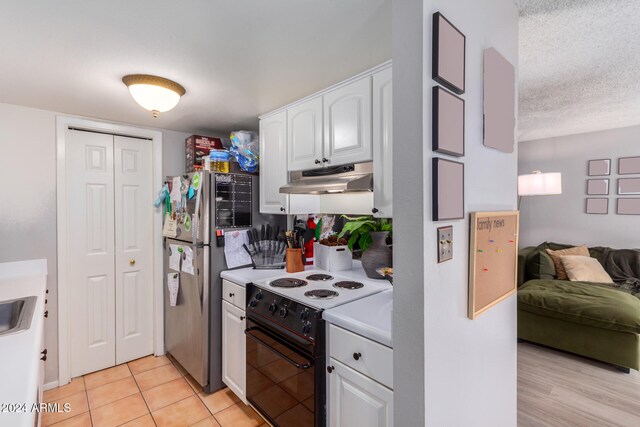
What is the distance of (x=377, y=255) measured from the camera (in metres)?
1.90

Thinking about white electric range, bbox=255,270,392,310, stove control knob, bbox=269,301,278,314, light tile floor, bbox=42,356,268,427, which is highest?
white electric range, bbox=255,270,392,310

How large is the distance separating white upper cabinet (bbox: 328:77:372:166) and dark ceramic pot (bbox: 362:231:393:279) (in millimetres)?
517

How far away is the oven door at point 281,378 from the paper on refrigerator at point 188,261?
0.71 meters

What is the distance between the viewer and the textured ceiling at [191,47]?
1135mm

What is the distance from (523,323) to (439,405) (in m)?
2.65

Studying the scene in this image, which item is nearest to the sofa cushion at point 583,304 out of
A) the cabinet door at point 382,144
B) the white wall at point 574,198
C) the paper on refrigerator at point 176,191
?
the white wall at point 574,198

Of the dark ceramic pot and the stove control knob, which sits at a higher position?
the dark ceramic pot

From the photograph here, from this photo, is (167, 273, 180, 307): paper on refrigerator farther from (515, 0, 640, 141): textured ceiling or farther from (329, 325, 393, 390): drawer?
(515, 0, 640, 141): textured ceiling

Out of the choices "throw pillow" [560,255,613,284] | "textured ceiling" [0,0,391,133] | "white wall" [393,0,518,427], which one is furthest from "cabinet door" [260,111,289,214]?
"throw pillow" [560,255,613,284]

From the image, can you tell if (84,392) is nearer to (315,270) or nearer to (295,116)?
(315,270)

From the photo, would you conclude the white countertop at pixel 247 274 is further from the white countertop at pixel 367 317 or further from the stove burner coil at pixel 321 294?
the white countertop at pixel 367 317

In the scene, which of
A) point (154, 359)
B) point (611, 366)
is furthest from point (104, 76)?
point (611, 366)

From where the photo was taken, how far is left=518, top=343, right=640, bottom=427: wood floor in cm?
198

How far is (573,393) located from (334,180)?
242cm
